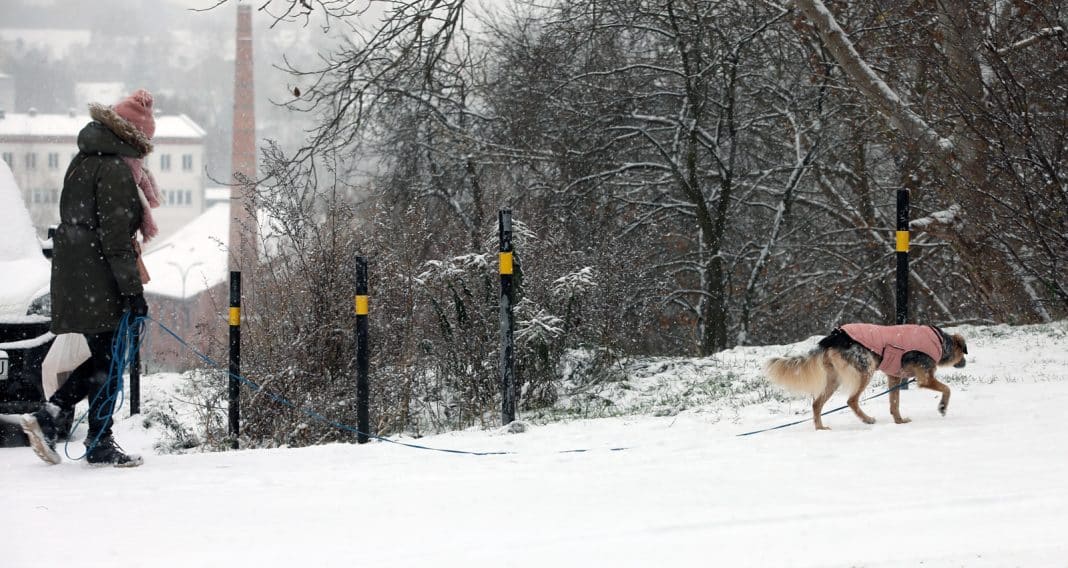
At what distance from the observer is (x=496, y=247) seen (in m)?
9.32

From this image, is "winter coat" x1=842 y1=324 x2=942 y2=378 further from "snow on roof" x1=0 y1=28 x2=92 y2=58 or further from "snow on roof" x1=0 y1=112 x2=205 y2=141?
"snow on roof" x1=0 y1=28 x2=92 y2=58

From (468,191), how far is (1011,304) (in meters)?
9.53

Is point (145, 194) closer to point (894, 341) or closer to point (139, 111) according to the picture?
point (139, 111)

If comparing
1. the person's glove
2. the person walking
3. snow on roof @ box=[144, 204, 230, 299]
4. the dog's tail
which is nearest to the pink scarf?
the person walking

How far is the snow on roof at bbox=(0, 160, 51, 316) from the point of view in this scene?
7555 millimetres

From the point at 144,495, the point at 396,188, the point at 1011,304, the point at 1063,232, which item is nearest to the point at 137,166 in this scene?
the point at 144,495

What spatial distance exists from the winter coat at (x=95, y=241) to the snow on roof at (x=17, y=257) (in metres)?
2.26

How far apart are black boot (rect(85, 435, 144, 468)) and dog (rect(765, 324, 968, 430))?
3.84m

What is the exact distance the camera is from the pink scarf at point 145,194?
5.73 m

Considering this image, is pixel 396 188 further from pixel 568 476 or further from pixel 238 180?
pixel 568 476

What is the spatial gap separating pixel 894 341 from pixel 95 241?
4.70 metres

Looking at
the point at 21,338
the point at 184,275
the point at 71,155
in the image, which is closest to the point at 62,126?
the point at 71,155

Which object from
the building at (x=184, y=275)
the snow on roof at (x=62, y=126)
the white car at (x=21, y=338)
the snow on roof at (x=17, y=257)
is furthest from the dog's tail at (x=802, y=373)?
the snow on roof at (x=62, y=126)

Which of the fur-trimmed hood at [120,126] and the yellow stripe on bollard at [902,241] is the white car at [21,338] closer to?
the fur-trimmed hood at [120,126]
